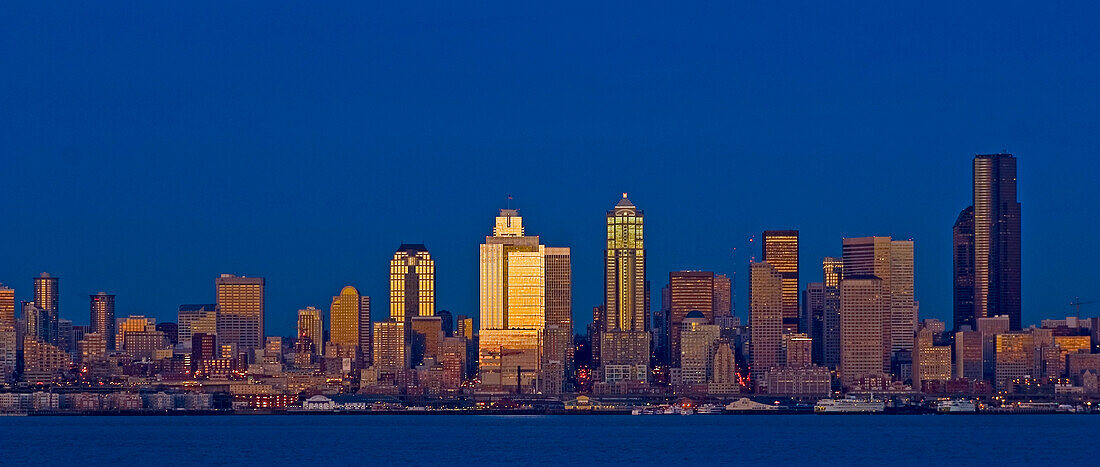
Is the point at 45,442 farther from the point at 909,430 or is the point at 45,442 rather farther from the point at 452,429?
the point at 909,430

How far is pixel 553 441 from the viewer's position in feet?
403

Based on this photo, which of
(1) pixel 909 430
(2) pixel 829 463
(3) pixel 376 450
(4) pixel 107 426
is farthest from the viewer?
(4) pixel 107 426

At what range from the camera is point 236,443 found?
396 ft

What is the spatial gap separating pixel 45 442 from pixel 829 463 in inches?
2065

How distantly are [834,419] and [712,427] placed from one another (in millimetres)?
31905

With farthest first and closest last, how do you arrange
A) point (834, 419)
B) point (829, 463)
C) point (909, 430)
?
point (834, 419)
point (909, 430)
point (829, 463)

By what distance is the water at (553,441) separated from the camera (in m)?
101

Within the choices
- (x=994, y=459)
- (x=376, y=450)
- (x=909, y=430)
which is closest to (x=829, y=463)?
(x=994, y=459)

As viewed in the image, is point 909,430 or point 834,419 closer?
point 909,430

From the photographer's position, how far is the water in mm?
101062

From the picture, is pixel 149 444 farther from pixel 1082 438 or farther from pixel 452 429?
pixel 1082 438

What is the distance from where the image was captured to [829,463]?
96.8m

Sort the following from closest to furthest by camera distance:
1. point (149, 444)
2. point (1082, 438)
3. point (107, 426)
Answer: point (149, 444) < point (1082, 438) < point (107, 426)

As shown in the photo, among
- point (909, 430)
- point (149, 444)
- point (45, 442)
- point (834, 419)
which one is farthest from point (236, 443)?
point (834, 419)
